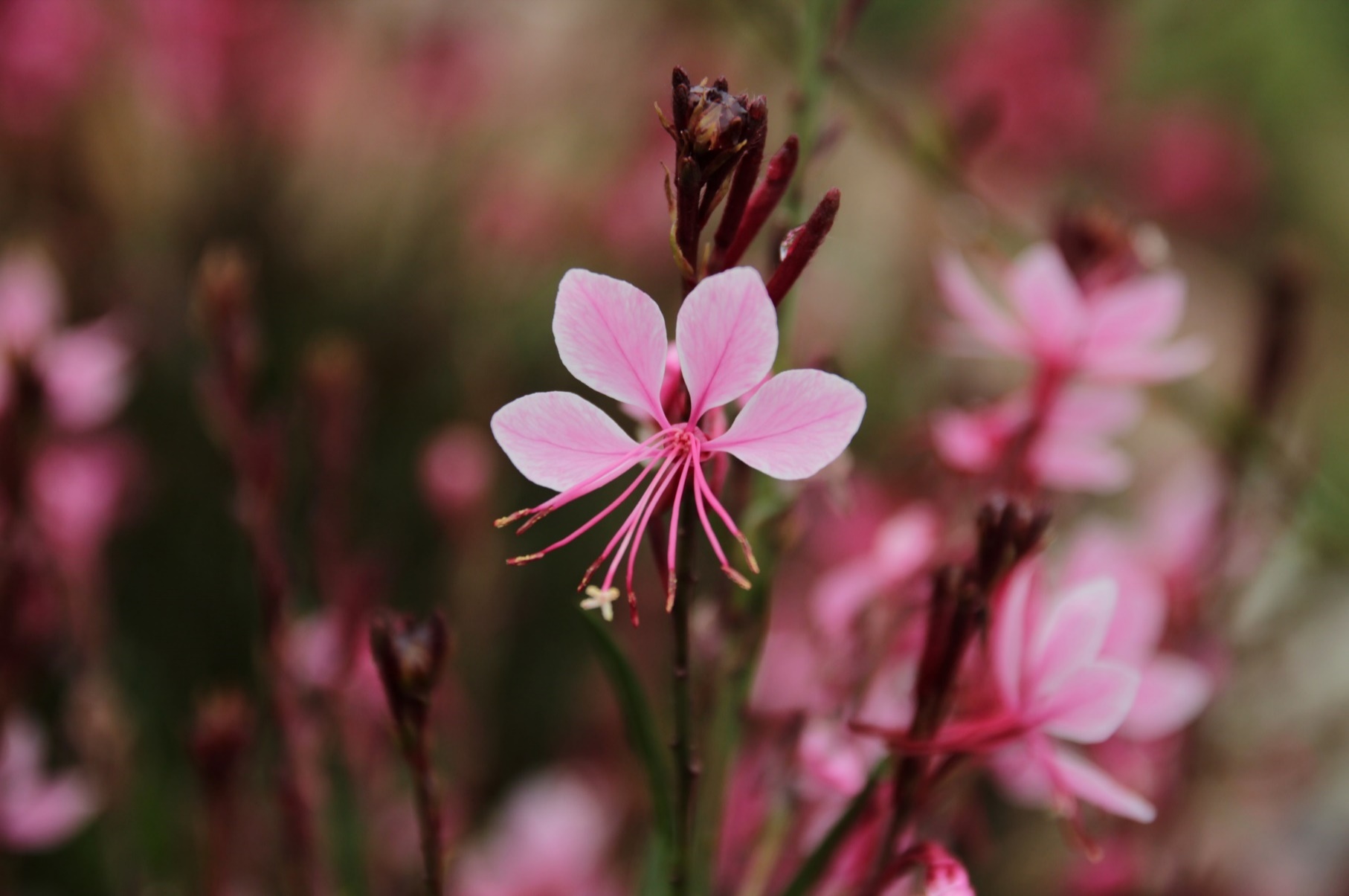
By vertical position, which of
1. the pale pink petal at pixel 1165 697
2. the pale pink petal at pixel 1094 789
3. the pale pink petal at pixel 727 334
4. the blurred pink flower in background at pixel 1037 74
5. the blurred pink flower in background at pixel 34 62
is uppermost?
the blurred pink flower in background at pixel 34 62

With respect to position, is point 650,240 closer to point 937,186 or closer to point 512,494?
point 512,494

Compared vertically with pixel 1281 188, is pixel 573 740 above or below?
below

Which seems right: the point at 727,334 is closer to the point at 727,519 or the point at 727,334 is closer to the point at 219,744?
the point at 727,519

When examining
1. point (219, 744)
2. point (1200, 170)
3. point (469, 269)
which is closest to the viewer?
point (219, 744)

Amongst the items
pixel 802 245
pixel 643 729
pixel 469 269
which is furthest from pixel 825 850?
pixel 469 269

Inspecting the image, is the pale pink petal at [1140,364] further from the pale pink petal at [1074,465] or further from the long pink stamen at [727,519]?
the long pink stamen at [727,519]

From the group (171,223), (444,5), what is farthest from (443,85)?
(171,223)

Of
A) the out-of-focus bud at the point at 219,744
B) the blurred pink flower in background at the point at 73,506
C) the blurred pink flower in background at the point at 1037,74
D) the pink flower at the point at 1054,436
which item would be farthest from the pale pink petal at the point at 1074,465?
the blurred pink flower in background at the point at 1037,74
